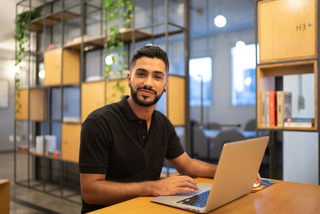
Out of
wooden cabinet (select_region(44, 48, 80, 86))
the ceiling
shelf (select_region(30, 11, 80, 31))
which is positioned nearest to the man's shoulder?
the ceiling

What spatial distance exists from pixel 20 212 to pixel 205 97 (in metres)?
2.44

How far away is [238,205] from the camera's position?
3.64 feet

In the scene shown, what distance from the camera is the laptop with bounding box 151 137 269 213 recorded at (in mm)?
968

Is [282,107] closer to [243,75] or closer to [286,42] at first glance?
[286,42]

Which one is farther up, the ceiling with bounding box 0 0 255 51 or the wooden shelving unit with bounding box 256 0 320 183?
the ceiling with bounding box 0 0 255 51

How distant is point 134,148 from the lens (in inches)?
59.2

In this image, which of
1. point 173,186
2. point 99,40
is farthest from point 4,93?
point 173,186

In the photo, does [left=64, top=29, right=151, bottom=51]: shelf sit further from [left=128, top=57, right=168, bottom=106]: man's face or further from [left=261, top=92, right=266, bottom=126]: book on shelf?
[left=128, top=57, right=168, bottom=106]: man's face

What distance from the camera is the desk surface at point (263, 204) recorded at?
1038mm

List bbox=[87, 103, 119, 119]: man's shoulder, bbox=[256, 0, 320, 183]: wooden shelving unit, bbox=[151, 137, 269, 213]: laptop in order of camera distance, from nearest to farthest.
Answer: bbox=[151, 137, 269, 213]: laptop
bbox=[87, 103, 119, 119]: man's shoulder
bbox=[256, 0, 320, 183]: wooden shelving unit

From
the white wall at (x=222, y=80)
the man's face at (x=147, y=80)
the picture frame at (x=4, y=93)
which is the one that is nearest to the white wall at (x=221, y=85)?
the white wall at (x=222, y=80)

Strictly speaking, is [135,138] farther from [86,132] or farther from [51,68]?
[51,68]

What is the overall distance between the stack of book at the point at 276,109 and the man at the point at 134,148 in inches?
34.2

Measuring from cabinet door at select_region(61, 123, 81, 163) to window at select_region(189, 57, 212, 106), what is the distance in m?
1.54
